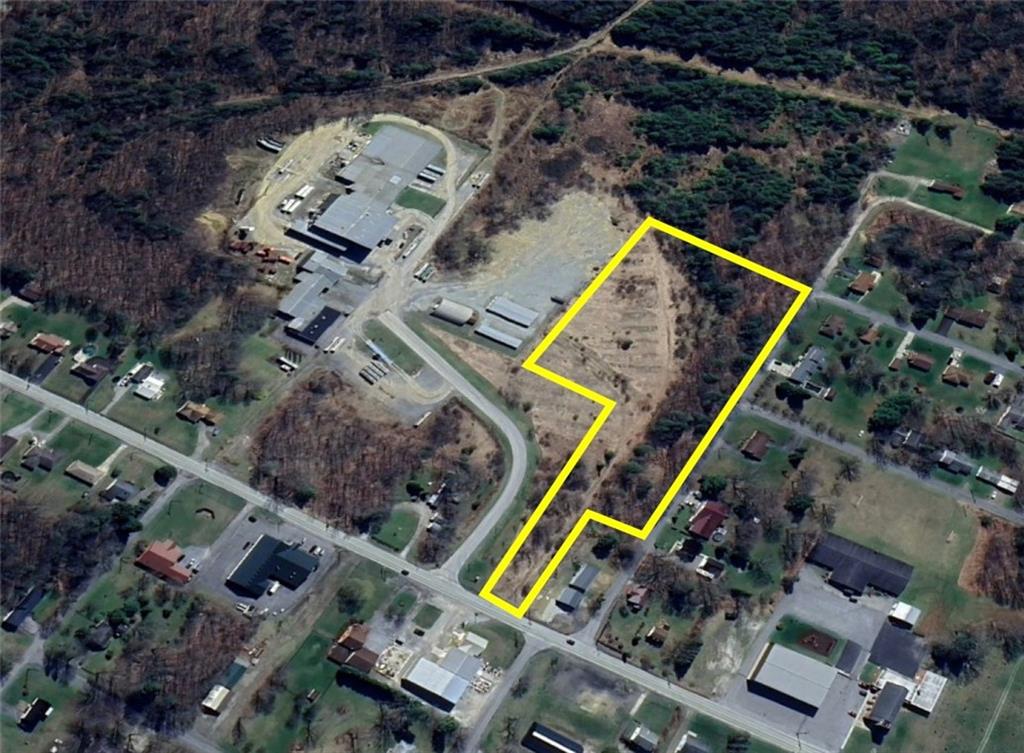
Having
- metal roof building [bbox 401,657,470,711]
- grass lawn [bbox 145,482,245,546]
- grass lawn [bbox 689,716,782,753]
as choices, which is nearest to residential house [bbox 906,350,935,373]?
grass lawn [bbox 689,716,782,753]

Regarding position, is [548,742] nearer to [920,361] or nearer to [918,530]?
[918,530]

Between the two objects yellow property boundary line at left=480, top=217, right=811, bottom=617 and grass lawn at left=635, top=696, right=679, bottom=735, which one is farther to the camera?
yellow property boundary line at left=480, top=217, right=811, bottom=617

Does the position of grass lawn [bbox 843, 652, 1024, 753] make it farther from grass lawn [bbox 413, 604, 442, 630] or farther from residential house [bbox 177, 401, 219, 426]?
residential house [bbox 177, 401, 219, 426]

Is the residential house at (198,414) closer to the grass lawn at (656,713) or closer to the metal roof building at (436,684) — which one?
the metal roof building at (436,684)

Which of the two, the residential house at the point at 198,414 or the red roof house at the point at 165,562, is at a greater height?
the residential house at the point at 198,414

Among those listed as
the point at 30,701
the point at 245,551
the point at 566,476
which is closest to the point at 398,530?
the point at 245,551

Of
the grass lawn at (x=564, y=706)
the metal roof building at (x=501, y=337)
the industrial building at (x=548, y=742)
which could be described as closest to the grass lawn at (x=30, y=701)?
the grass lawn at (x=564, y=706)

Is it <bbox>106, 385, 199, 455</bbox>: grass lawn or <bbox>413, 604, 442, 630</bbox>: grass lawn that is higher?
<bbox>106, 385, 199, 455</bbox>: grass lawn
